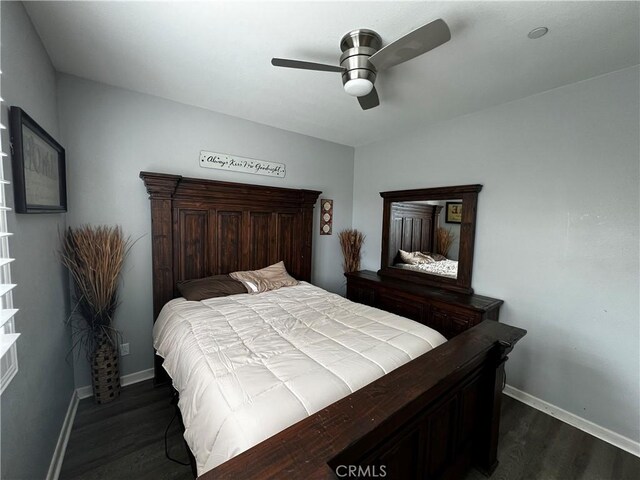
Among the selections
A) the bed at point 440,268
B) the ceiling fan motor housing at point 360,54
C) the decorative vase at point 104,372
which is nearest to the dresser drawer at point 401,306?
the bed at point 440,268

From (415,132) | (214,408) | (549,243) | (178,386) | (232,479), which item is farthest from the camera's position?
(415,132)

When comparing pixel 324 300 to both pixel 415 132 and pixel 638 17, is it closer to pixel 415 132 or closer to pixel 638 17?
pixel 415 132

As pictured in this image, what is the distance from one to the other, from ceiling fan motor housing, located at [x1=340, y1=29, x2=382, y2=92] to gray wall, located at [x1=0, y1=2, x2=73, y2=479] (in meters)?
1.62

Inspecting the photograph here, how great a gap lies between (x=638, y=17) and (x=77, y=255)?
152 inches

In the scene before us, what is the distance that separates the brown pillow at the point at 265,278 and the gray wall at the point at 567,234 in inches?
79.9

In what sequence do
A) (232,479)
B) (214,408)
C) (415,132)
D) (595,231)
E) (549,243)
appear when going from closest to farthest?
(232,479)
(214,408)
(595,231)
(549,243)
(415,132)

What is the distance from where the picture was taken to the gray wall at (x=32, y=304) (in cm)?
115

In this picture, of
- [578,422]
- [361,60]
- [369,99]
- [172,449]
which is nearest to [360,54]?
[361,60]

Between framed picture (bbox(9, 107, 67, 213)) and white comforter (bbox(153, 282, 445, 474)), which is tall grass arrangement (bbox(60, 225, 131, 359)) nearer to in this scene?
framed picture (bbox(9, 107, 67, 213))

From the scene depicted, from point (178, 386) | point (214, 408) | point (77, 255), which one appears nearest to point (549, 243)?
point (214, 408)

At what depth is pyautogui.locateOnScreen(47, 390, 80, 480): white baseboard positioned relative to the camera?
1506 millimetres

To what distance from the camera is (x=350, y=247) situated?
12.5 ft

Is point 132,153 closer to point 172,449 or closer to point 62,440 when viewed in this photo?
point 62,440

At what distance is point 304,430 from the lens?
34.0 inches
